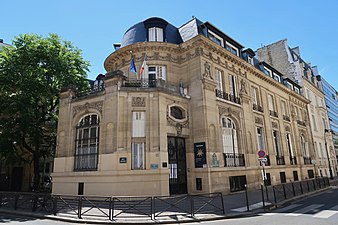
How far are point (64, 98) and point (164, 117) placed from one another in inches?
324

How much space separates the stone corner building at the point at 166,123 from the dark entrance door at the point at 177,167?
0.07 metres

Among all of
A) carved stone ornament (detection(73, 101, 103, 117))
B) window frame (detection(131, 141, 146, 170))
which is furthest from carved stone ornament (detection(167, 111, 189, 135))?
carved stone ornament (detection(73, 101, 103, 117))

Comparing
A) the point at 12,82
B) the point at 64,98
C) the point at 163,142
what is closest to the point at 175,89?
the point at 163,142

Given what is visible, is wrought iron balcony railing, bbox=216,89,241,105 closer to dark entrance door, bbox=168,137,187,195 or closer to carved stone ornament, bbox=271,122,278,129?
dark entrance door, bbox=168,137,187,195

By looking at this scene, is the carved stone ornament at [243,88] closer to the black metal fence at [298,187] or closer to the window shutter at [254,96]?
the window shutter at [254,96]

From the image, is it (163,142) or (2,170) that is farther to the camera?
(2,170)

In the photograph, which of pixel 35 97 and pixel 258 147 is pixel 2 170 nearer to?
pixel 35 97

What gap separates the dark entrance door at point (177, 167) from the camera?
48.9 ft

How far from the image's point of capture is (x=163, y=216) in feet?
29.5

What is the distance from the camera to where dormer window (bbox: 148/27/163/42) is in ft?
60.8

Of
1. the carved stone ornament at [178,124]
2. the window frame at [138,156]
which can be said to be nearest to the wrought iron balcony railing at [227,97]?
the carved stone ornament at [178,124]

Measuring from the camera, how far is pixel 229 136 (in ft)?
59.1

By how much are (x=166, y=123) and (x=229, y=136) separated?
6129 millimetres

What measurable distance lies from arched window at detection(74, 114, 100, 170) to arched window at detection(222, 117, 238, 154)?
31.1 feet
